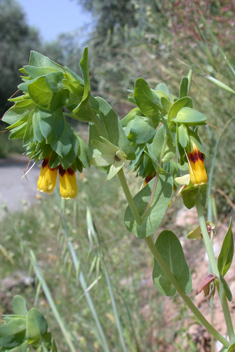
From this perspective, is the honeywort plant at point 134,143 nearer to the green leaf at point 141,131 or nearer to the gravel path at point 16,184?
the green leaf at point 141,131

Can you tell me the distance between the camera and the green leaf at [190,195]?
0.61m

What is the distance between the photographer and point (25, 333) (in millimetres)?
758

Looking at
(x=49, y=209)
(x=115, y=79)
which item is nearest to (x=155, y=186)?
(x=49, y=209)

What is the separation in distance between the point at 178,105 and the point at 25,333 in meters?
0.66

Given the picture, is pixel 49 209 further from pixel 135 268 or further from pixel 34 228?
pixel 135 268

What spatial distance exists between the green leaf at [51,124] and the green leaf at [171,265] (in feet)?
1.01

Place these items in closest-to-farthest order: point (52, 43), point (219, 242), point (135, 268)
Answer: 1. point (219, 242)
2. point (135, 268)
3. point (52, 43)

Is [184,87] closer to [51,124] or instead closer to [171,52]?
[51,124]

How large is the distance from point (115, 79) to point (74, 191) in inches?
177

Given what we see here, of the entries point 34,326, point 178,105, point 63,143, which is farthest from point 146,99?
point 34,326

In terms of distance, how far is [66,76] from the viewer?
53 cm

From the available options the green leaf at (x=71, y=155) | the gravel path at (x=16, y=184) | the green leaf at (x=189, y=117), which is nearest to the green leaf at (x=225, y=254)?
the green leaf at (x=189, y=117)

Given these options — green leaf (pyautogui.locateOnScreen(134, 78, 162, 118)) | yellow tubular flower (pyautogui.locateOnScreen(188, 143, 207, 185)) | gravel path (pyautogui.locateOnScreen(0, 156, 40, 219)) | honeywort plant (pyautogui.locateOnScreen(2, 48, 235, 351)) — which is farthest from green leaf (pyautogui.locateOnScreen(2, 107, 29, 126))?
gravel path (pyautogui.locateOnScreen(0, 156, 40, 219))

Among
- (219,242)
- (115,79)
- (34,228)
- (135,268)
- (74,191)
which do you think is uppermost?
(74,191)
